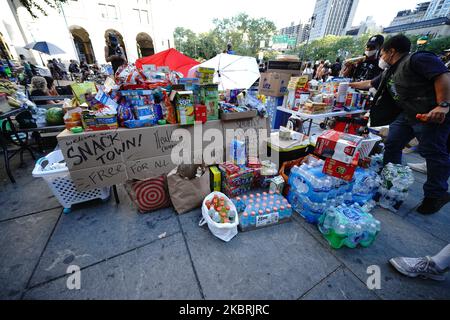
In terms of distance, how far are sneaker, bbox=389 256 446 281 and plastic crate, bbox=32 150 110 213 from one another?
338 centimetres

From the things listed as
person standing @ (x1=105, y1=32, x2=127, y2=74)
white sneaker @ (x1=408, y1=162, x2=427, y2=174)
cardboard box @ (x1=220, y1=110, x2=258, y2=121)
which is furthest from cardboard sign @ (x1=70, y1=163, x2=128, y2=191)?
white sneaker @ (x1=408, y1=162, x2=427, y2=174)

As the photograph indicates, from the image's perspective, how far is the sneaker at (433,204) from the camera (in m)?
2.32

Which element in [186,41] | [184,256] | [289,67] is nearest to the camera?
[184,256]

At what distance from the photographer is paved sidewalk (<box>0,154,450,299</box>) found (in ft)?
4.98

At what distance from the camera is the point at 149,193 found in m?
2.23

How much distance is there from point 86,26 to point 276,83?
28754 mm

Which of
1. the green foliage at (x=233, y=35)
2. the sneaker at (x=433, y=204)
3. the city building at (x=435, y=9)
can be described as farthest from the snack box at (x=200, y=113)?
the city building at (x=435, y=9)

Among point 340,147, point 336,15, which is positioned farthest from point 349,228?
point 336,15

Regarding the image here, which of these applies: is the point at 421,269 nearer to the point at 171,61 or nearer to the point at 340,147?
the point at 340,147

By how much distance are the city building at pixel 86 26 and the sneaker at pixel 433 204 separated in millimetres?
15890

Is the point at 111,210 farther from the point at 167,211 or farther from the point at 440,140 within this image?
the point at 440,140

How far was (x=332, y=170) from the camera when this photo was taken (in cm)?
207

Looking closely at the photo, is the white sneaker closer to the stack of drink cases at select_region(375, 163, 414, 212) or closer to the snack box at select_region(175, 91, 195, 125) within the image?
the stack of drink cases at select_region(375, 163, 414, 212)
